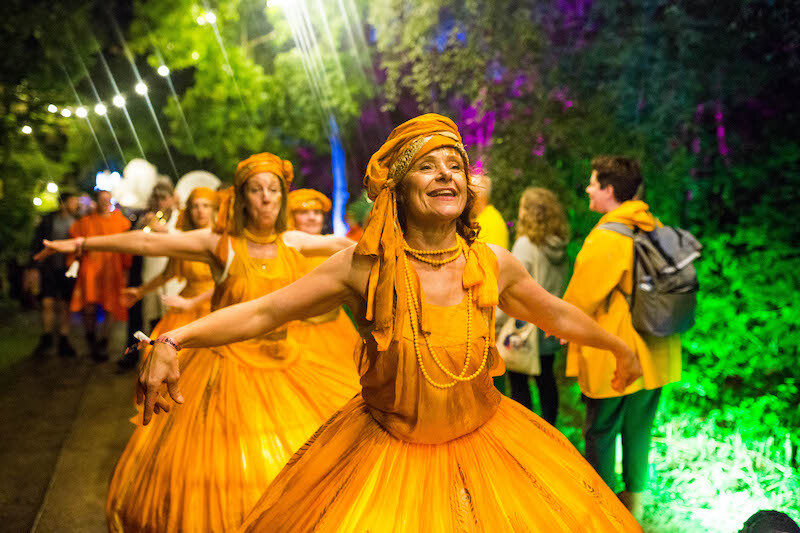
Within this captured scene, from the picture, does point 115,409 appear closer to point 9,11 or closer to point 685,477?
point 685,477

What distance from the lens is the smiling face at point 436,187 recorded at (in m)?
2.49

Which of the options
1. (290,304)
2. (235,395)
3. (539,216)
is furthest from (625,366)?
(539,216)

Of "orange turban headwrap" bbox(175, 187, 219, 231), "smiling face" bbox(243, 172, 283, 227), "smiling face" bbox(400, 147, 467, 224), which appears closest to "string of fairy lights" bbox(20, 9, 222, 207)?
"orange turban headwrap" bbox(175, 187, 219, 231)

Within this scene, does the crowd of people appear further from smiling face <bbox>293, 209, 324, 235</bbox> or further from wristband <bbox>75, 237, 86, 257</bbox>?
smiling face <bbox>293, 209, 324, 235</bbox>

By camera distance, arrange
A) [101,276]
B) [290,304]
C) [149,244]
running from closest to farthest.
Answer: [290,304], [149,244], [101,276]

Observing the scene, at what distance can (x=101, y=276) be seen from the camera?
377 inches

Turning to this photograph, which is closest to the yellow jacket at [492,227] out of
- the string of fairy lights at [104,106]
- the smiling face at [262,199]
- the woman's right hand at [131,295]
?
the smiling face at [262,199]

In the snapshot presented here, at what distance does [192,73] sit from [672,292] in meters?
19.5

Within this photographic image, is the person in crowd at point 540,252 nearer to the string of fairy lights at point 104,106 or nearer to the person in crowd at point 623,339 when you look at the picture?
the person in crowd at point 623,339

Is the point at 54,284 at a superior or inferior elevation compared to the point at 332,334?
superior

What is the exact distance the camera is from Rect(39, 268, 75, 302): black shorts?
9870 millimetres

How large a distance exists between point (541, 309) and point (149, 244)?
244 centimetres

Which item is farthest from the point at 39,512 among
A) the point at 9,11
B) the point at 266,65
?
the point at 266,65

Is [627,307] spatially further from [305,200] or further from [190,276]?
[190,276]
